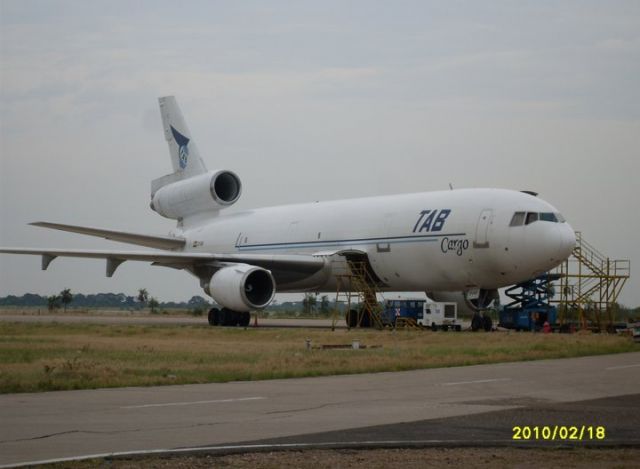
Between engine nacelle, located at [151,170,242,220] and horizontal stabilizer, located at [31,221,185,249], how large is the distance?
139 centimetres

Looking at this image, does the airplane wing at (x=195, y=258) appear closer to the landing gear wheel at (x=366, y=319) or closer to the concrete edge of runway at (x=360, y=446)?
the landing gear wheel at (x=366, y=319)

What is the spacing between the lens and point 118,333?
2908cm

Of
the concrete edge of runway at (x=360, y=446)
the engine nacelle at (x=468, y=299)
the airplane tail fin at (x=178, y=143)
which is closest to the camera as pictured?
the concrete edge of runway at (x=360, y=446)

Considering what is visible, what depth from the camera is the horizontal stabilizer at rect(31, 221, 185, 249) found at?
1523 inches

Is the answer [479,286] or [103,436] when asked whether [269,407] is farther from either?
[479,286]

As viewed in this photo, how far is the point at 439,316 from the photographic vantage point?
1323 inches

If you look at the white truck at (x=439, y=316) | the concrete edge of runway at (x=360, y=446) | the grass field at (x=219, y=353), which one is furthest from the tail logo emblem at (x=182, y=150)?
the concrete edge of runway at (x=360, y=446)

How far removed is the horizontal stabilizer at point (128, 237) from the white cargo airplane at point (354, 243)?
0.15ft

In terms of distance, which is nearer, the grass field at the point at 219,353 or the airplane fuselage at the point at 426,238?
the grass field at the point at 219,353

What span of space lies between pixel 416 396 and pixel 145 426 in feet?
13.2

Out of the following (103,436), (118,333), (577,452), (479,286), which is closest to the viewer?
(577,452)

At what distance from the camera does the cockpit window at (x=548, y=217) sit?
30594mm

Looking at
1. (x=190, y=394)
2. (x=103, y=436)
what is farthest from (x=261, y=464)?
(x=190, y=394)

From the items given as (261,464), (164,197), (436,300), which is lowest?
(261,464)
